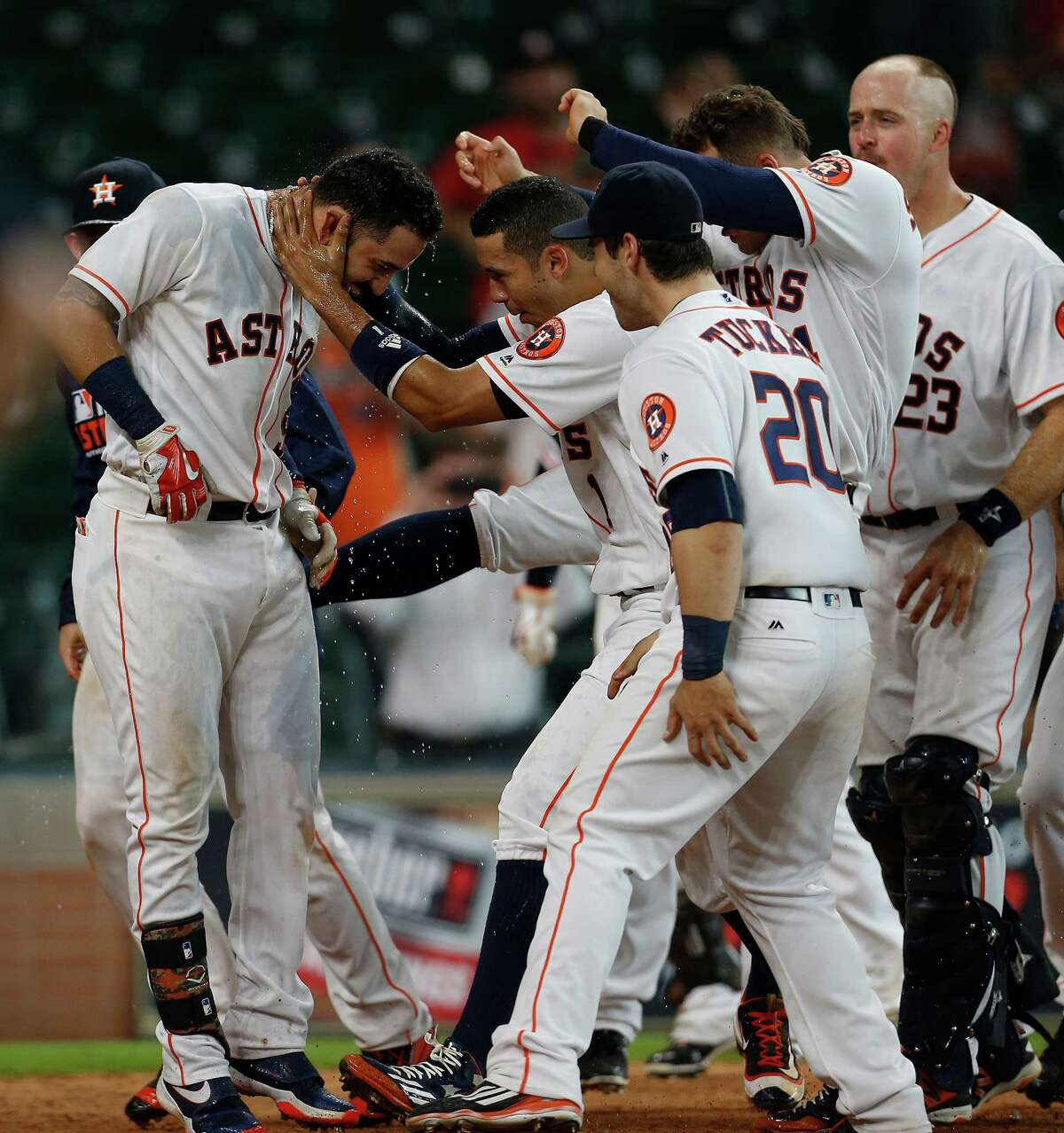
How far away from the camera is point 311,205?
3.46 metres

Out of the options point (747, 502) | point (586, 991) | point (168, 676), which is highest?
point (747, 502)

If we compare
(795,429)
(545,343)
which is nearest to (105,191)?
(545,343)

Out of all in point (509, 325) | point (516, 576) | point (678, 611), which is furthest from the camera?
point (516, 576)

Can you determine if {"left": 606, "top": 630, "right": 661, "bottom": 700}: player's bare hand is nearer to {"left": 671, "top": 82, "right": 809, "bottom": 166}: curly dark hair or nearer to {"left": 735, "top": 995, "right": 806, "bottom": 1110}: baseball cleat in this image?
{"left": 735, "top": 995, "right": 806, "bottom": 1110}: baseball cleat

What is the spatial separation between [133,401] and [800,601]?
1.39 meters

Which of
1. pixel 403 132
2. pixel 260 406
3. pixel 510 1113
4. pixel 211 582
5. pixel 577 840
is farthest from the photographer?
pixel 403 132

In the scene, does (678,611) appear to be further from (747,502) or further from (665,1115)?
(665,1115)

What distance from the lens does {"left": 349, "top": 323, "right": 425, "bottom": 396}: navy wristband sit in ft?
11.2

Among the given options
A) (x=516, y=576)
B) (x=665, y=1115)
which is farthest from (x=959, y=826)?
(x=516, y=576)

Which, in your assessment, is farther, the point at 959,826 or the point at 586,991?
the point at 959,826

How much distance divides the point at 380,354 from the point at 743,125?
1.01 meters

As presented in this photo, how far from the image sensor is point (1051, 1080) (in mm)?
3850

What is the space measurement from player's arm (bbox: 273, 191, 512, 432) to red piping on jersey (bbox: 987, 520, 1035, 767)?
1.41 meters

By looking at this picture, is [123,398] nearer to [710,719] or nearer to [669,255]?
[669,255]
